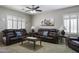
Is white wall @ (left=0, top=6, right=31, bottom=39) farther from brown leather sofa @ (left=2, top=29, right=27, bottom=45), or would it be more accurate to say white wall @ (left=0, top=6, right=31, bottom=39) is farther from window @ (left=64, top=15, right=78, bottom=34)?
window @ (left=64, top=15, right=78, bottom=34)

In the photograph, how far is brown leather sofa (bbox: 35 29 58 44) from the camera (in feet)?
6.57

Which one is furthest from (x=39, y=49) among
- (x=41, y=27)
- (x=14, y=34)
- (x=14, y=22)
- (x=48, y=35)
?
(x=14, y=22)

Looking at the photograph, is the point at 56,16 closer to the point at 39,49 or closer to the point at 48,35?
the point at 48,35

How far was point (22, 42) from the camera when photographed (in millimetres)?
1966

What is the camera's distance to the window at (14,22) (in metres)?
1.91

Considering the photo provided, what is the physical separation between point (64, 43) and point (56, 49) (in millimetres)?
279

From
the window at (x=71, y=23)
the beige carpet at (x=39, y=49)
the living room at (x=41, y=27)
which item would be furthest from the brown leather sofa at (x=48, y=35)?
the window at (x=71, y=23)

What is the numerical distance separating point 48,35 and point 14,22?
106cm

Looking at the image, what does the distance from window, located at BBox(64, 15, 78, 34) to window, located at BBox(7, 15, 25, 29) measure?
1.24 meters

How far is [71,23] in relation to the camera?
1.81 m

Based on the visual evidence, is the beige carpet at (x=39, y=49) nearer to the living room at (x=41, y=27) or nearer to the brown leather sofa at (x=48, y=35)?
the living room at (x=41, y=27)

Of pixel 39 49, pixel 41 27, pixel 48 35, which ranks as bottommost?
pixel 39 49
